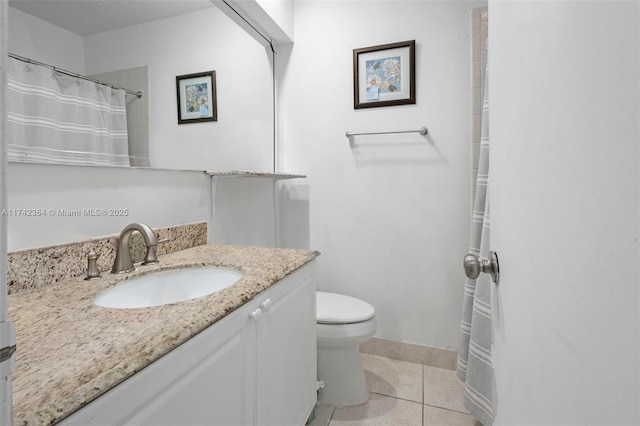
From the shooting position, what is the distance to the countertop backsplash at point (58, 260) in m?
0.81

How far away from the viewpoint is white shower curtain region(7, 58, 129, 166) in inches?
32.3

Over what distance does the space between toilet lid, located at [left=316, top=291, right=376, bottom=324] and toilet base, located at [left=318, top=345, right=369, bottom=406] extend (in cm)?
17

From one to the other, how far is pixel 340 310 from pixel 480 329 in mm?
621

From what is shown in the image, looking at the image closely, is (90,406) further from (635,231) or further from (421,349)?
(421,349)

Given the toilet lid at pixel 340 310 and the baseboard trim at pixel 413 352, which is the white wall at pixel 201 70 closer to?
the toilet lid at pixel 340 310

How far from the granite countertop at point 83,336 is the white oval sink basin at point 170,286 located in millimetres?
36

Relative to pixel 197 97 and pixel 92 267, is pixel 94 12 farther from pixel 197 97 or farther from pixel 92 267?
pixel 92 267

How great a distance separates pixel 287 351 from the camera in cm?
108

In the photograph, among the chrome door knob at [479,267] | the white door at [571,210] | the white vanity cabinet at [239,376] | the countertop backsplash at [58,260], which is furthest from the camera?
the countertop backsplash at [58,260]

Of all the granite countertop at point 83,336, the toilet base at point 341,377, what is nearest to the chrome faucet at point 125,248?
the granite countertop at point 83,336

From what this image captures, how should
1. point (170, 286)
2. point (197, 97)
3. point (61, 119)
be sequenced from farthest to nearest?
point (197, 97) → point (170, 286) → point (61, 119)

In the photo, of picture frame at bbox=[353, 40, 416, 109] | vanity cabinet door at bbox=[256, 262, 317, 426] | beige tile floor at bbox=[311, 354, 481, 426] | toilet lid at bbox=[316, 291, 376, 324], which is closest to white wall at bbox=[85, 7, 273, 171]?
picture frame at bbox=[353, 40, 416, 109]

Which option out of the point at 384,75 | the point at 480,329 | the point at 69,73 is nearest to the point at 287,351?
the point at 480,329

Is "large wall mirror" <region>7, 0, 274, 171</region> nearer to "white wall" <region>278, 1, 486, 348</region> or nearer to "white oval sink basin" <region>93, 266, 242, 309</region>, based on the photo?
"white wall" <region>278, 1, 486, 348</region>
